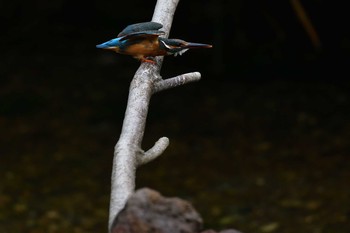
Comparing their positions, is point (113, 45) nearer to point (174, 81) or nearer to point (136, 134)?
point (174, 81)

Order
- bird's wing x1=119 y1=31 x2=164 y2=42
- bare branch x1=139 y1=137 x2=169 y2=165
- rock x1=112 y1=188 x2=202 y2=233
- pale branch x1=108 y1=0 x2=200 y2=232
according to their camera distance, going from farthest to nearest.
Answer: bird's wing x1=119 y1=31 x2=164 y2=42
bare branch x1=139 y1=137 x2=169 y2=165
pale branch x1=108 y1=0 x2=200 y2=232
rock x1=112 y1=188 x2=202 y2=233

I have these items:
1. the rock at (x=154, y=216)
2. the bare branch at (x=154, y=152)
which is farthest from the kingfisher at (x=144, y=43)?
the rock at (x=154, y=216)

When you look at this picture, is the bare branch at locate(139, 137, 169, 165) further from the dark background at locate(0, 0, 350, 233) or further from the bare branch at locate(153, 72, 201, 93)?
the dark background at locate(0, 0, 350, 233)

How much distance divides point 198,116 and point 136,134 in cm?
452

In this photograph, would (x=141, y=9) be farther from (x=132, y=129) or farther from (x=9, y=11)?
(x=132, y=129)

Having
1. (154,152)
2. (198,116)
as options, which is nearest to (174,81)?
(154,152)

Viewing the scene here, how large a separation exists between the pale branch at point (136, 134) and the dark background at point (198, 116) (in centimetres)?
297

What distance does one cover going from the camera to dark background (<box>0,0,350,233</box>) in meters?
4.91

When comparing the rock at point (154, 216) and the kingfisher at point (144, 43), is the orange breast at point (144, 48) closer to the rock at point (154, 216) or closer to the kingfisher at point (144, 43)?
the kingfisher at point (144, 43)

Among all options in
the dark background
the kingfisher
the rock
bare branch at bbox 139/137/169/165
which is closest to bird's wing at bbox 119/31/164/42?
the kingfisher

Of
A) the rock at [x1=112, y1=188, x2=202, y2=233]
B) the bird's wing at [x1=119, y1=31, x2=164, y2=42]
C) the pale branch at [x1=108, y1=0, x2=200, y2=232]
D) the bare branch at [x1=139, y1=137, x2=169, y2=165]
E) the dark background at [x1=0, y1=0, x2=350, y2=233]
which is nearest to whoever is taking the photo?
the rock at [x1=112, y1=188, x2=202, y2=233]

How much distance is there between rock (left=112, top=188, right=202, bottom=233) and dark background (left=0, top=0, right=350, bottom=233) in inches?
139

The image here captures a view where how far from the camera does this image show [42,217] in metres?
4.89

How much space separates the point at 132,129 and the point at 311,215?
347cm
